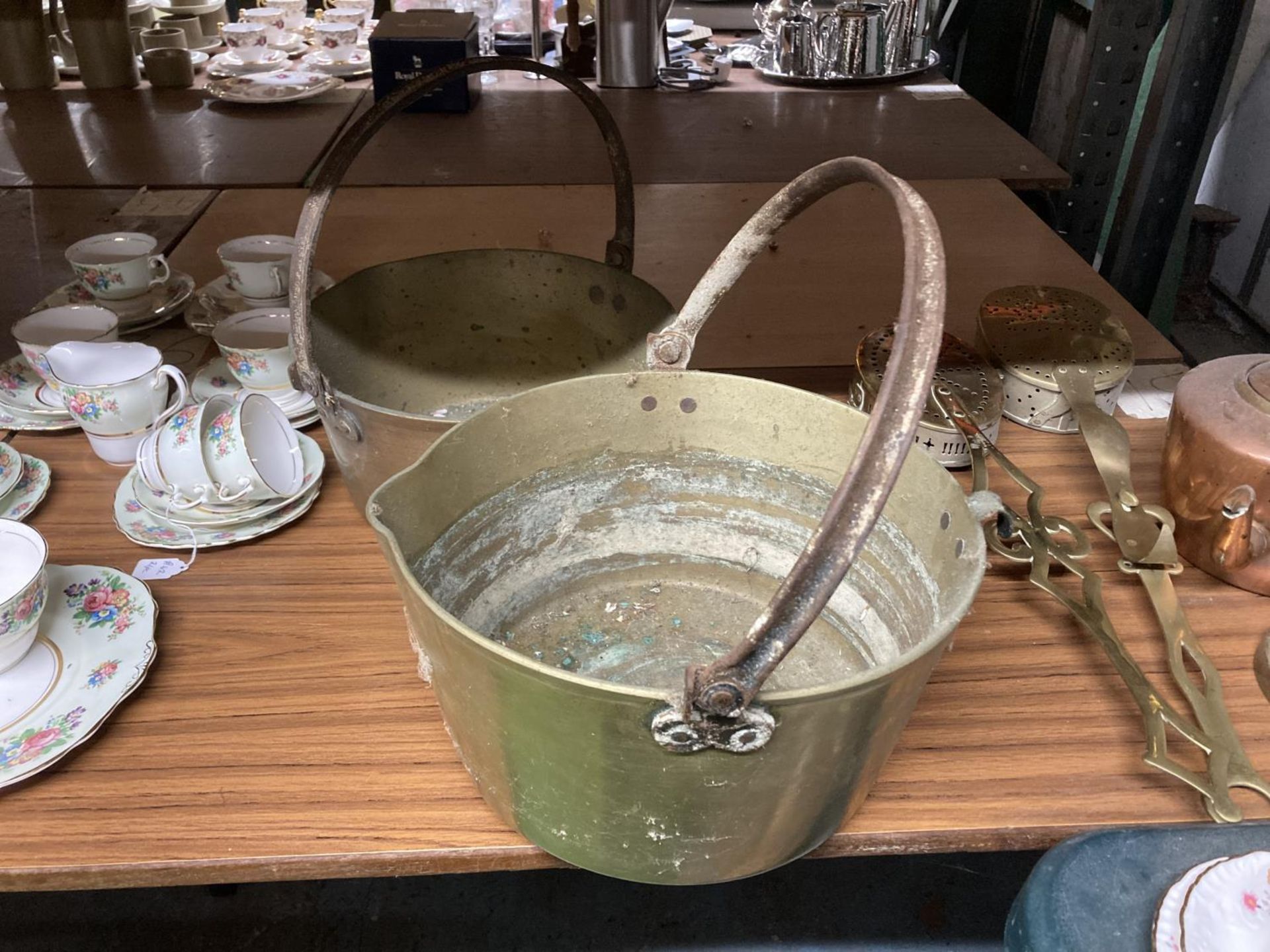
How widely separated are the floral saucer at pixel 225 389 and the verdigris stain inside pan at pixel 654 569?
11.0 inches

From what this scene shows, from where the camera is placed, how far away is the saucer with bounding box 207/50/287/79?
5.93ft

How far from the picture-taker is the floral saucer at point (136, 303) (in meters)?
1.00

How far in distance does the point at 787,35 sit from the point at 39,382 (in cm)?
146

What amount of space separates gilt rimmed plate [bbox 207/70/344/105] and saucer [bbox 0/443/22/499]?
3.55 ft

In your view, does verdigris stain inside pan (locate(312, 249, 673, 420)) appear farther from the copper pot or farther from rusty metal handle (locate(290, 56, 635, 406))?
the copper pot

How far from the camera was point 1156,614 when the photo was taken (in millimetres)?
686

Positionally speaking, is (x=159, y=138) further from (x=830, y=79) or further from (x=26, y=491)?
(x=830, y=79)

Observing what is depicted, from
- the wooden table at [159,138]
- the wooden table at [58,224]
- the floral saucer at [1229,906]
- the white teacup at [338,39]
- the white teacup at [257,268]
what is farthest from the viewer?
the white teacup at [338,39]

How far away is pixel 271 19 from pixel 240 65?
0.80 feet

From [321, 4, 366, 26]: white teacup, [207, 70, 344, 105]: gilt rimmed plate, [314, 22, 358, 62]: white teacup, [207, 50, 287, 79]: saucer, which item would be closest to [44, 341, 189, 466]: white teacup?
[207, 70, 344, 105]: gilt rimmed plate

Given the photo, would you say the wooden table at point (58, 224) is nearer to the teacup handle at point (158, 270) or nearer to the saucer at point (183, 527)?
the teacup handle at point (158, 270)

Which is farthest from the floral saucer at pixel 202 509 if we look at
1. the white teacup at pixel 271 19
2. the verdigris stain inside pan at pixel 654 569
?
the white teacup at pixel 271 19

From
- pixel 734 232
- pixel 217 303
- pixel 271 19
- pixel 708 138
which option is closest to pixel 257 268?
pixel 217 303

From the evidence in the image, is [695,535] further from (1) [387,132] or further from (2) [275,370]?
(1) [387,132]
